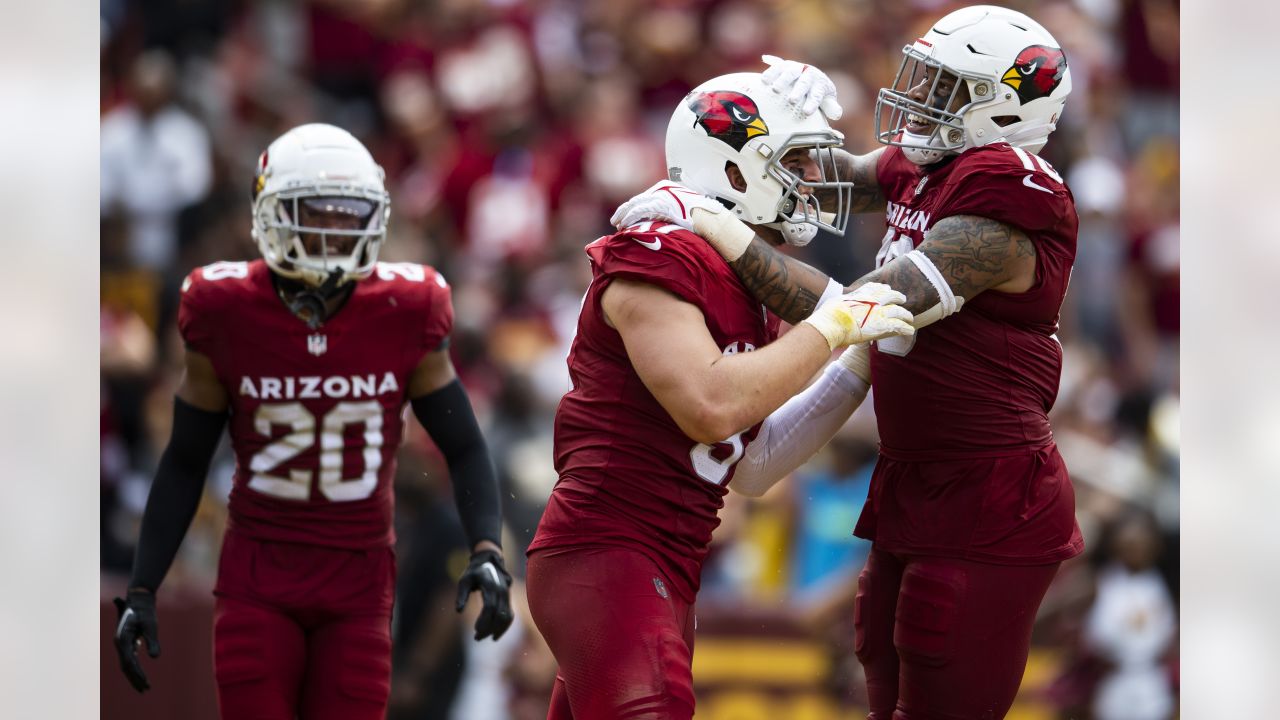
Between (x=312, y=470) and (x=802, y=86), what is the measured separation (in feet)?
5.31

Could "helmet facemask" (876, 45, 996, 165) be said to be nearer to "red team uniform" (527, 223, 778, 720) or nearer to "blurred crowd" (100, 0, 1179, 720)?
"red team uniform" (527, 223, 778, 720)

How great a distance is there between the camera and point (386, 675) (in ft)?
12.2

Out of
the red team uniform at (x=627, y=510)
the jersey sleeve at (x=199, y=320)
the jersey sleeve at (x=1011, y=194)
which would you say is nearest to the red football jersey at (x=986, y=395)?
the jersey sleeve at (x=1011, y=194)

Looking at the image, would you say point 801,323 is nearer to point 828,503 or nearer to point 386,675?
point 386,675

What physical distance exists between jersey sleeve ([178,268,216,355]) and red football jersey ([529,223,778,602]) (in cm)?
125

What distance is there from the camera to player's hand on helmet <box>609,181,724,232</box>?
2.97 metres

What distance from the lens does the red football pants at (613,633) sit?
8.93 ft

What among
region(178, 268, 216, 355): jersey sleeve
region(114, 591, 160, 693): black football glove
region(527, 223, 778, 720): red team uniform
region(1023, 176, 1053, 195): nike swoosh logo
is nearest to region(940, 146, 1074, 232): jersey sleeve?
region(1023, 176, 1053, 195): nike swoosh logo

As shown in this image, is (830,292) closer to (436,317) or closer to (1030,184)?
(1030,184)

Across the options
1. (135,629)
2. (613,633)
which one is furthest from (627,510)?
(135,629)

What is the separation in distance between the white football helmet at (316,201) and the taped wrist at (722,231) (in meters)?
1.19

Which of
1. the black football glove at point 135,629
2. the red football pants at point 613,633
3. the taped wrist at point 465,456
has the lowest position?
the black football glove at point 135,629

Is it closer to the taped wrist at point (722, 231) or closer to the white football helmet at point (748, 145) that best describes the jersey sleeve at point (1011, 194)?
the white football helmet at point (748, 145)

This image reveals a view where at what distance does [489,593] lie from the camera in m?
3.76
